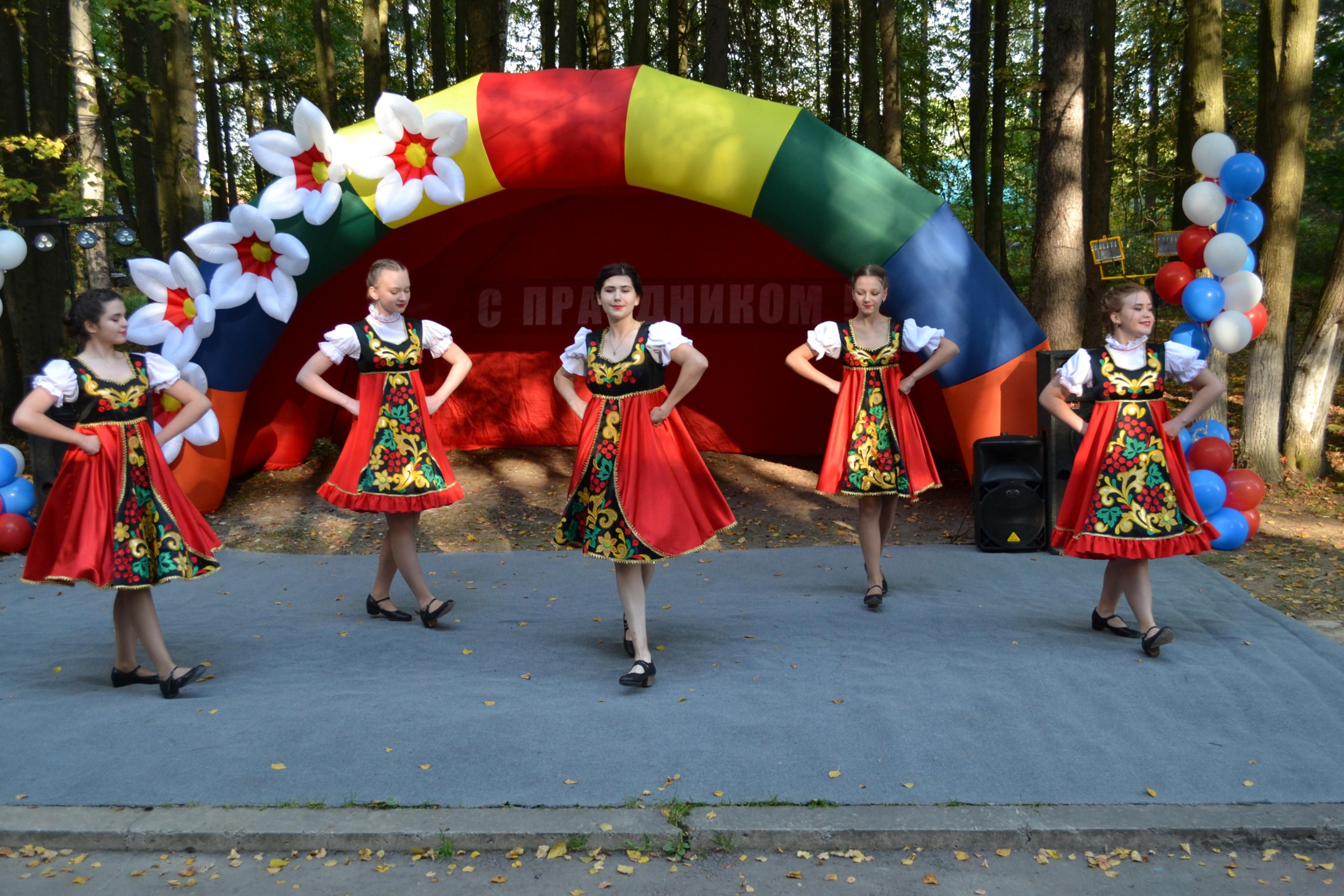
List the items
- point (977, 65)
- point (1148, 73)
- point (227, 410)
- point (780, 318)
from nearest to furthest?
point (227, 410) < point (780, 318) < point (977, 65) < point (1148, 73)

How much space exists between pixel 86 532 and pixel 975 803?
3.45 meters

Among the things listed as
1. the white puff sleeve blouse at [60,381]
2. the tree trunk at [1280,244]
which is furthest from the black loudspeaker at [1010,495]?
the white puff sleeve blouse at [60,381]

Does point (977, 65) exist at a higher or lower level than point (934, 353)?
higher

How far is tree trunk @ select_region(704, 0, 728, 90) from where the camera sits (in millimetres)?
11773

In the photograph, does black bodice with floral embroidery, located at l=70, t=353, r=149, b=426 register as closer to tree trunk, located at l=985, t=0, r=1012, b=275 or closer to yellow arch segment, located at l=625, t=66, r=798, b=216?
yellow arch segment, located at l=625, t=66, r=798, b=216

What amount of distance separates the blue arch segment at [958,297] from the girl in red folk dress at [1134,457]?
2346 millimetres

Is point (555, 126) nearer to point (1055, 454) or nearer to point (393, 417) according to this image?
point (393, 417)

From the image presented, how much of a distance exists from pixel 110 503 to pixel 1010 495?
5.14m

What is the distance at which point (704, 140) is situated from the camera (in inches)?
285

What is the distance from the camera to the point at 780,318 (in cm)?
979

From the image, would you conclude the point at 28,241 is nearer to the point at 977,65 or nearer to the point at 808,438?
the point at 808,438

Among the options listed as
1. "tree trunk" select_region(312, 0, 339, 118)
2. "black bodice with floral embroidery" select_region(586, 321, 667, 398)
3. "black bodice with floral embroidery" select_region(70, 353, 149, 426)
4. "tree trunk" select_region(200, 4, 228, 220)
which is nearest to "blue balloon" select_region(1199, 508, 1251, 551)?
"black bodice with floral embroidery" select_region(586, 321, 667, 398)

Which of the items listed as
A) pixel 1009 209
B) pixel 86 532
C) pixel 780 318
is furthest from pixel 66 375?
pixel 1009 209

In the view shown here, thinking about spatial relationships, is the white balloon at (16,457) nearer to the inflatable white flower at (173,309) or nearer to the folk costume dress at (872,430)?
the inflatable white flower at (173,309)
